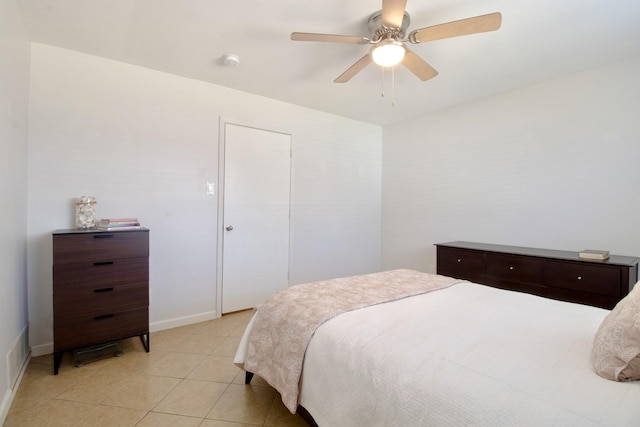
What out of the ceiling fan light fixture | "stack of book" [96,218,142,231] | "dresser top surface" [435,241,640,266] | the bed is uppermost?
the ceiling fan light fixture

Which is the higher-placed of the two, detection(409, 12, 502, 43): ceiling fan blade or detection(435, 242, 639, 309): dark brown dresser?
detection(409, 12, 502, 43): ceiling fan blade

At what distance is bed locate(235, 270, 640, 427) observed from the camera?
833 mm

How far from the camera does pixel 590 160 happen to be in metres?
2.60

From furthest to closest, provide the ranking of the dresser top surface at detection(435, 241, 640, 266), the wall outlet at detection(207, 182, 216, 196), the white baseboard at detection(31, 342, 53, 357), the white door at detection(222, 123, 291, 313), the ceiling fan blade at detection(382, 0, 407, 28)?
the white door at detection(222, 123, 291, 313)
the wall outlet at detection(207, 182, 216, 196)
the white baseboard at detection(31, 342, 53, 357)
the dresser top surface at detection(435, 241, 640, 266)
the ceiling fan blade at detection(382, 0, 407, 28)

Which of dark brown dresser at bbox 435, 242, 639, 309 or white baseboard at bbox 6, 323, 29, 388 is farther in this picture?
dark brown dresser at bbox 435, 242, 639, 309

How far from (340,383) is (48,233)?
8.25ft

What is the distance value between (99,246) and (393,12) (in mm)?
2430

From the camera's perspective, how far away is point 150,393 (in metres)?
1.84

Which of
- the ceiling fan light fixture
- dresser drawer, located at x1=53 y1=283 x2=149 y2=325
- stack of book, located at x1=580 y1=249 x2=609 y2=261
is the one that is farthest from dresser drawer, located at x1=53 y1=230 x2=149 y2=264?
stack of book, located at x1=580 y1=249 x2=609 y2=261

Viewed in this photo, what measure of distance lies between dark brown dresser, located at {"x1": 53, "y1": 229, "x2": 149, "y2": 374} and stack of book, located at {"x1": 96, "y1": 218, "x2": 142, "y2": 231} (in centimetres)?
10

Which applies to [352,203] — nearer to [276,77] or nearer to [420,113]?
[420,113]

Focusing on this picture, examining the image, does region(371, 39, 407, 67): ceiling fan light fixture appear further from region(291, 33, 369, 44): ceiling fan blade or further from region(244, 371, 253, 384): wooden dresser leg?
region(244, 371, 253, 384): wooden dresser leg

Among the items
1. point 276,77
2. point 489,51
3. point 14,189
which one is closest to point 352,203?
point 276,77

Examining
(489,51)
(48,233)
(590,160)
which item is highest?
(489,51)
